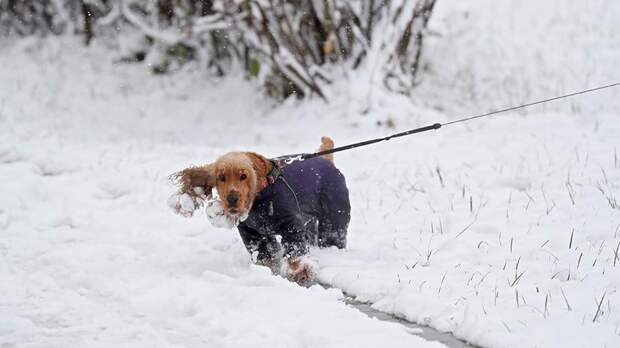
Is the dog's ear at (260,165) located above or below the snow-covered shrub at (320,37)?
below

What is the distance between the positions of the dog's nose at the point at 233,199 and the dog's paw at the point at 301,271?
1.74 ft

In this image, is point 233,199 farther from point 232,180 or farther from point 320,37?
point 320,37

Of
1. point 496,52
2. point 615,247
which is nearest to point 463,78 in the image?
point 496,52

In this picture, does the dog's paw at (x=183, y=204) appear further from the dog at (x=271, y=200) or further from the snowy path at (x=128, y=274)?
the snowy path at (x=128, y=274)

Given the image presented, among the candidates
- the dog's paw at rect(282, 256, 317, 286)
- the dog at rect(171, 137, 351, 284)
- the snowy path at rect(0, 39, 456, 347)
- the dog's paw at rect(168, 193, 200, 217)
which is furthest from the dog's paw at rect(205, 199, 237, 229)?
the dog's paw at rect(282, 256, 317, 286)

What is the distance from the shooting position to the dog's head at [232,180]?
3.83 metres

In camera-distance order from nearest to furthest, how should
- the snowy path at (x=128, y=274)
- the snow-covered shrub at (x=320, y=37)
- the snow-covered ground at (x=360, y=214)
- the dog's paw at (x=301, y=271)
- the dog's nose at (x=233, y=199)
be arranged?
1. the snowy path at (x=128, y=274)
2. the snow-covered ground at (x=360, y=214)
3. the dog's nose at (x=233, y=199)
4. the dog's paw at (x=301, y=271)
5. the snow-covered shrub at (x=320, y=37)

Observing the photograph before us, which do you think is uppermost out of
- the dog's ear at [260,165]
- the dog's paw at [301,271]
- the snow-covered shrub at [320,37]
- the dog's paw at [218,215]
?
the snow-covered shrub at [320,37]

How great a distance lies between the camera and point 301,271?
3.98 m

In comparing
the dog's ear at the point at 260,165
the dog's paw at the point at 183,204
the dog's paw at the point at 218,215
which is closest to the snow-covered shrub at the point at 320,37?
the dog's ear at the point at 260,165

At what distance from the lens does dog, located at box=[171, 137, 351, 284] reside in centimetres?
388

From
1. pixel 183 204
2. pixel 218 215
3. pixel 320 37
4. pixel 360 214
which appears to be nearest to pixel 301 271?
pixel 218 215

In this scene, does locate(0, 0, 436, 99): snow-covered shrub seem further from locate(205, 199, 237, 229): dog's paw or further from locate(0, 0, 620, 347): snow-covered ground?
locate(205, 199, 237, 229): dog's paw

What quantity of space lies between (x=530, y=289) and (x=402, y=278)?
682 millimetres
